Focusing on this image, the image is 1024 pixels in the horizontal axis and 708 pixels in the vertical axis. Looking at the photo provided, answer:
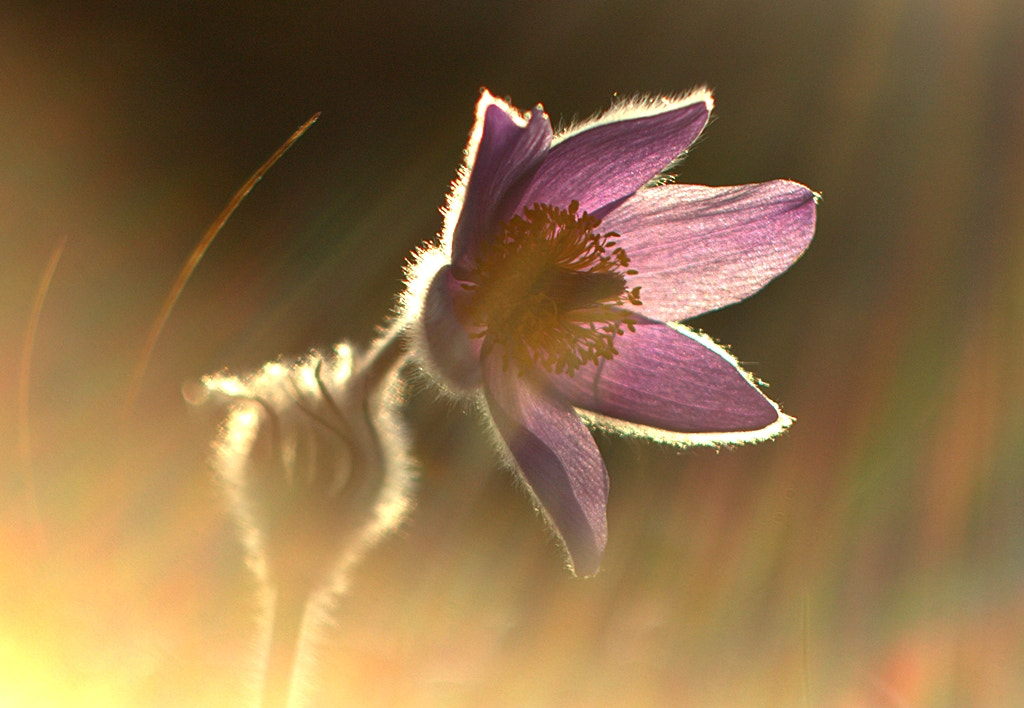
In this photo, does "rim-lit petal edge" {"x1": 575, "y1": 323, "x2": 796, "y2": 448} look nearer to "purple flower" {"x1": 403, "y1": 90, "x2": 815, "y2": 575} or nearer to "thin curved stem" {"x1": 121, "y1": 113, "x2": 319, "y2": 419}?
"purple flower" {"x1": 403, "y1": 90, "x2": 815, "y2": 575}

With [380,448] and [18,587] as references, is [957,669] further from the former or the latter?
[18,587]

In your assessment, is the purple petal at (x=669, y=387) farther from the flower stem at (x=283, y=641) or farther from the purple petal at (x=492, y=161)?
the flower stem at (x=283, y=641)

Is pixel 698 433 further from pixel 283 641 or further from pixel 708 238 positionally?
pixel 283 641

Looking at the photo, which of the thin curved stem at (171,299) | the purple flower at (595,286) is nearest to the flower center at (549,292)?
the purple flower at (595,286)

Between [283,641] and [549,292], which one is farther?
[549,292]

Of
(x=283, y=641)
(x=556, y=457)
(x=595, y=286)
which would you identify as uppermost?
(x=595, y=286)

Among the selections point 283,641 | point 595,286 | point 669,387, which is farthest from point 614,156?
point 283,641

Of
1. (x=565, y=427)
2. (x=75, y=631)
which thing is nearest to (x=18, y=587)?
(x=75, y=631)
